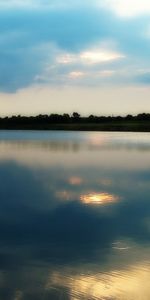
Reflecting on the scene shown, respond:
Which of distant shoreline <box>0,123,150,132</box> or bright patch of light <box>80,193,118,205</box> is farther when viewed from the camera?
distant shoreline <box>0,123,150,132</box>

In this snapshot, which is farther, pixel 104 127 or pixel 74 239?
pixel 104 127

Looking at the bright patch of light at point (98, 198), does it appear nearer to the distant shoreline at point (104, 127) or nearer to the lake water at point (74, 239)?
the lake water at point (74, 239)

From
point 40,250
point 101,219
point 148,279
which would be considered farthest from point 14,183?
point 148,279

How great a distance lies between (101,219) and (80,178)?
349 inches

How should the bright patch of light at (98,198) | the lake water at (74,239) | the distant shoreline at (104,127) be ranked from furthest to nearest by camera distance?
the distant shoreline at (104,127)
the bright patch of light at (98,198)
the lake water at (74,239)

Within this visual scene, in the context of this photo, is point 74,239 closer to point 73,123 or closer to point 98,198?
point 98,198

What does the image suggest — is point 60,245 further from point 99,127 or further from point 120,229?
point 99,127

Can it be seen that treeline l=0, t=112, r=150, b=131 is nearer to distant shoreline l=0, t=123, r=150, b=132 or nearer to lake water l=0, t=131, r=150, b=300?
distant shoreline l=0, t=123, r=150, b=132

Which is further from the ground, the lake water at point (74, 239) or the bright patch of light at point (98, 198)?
the lake water at point (74, 239)

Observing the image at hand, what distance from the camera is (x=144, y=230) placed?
9789 millimetres

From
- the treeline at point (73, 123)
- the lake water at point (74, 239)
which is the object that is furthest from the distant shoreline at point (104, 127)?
the lake water at point (74, 239)

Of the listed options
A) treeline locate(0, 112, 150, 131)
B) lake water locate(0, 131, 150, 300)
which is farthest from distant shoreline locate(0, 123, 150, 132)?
lake water locate(0, 131, 150, 300)

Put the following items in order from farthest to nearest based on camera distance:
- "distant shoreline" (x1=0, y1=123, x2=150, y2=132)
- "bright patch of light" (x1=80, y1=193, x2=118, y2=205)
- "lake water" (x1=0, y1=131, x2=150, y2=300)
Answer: "distant shoreline" (x1=0, y1=123, x2=150, y2=132) < "bright patch of light" (x1=80, y1=193, x2=118, y2=205) < "lake water" (x1=0, y1=131, x2=150, y2=300)

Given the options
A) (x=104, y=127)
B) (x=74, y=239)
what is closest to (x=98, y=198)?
(x=74, y=239)
